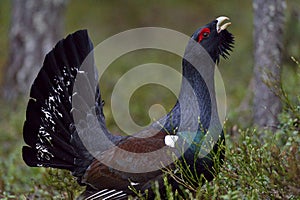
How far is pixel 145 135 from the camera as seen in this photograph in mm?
3826

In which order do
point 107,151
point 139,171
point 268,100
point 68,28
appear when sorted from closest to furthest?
point 139,171 → point 107,151 → point 268,100 → point 68,28

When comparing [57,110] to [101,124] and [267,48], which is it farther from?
[267,48]

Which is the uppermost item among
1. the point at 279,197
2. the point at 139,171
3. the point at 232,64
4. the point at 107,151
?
the point at 232,64

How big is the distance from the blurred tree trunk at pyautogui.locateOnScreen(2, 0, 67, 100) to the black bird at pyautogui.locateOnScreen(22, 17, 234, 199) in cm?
477

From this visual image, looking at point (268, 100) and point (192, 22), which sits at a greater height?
point (192, 22)

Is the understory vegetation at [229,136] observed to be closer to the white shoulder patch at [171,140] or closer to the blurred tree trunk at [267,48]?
the blurred tree trunk at [267,48]

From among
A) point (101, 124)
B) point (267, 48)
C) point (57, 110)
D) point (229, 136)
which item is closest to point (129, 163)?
point (101, 124)

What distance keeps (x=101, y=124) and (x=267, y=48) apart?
202cm

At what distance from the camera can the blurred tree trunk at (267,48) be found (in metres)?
5.19

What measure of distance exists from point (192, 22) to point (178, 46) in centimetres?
83

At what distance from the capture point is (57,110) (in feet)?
13.6

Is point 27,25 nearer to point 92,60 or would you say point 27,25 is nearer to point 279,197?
point 92,60

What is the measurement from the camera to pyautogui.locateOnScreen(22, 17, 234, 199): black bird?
3.66 m

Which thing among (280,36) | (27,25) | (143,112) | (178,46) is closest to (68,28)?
(178,46)
